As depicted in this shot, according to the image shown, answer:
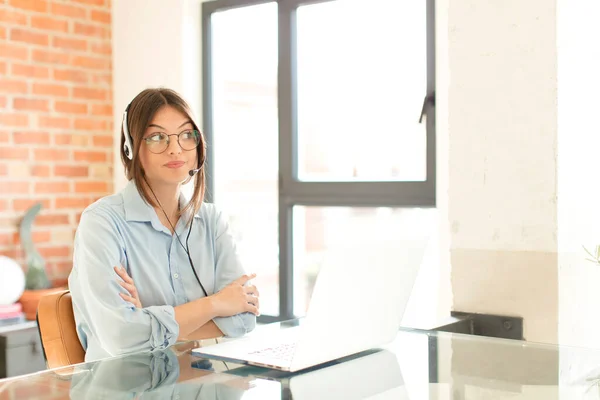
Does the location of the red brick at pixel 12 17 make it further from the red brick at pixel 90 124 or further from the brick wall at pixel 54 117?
the red brick at pixel 90 124

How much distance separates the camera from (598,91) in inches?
95.9

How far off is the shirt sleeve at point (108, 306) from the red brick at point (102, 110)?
1939 mm

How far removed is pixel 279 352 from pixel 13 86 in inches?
99.9

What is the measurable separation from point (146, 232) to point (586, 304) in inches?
53.4

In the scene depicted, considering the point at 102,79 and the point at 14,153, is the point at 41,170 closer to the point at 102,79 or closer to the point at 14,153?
the point at 14,153

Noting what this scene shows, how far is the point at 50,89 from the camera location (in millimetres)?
3721

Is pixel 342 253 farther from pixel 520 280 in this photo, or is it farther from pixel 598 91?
pixel 598 91

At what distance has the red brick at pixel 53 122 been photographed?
3.68 metres

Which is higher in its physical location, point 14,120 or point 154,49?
point 154,49

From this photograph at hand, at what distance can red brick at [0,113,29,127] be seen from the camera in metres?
3.53

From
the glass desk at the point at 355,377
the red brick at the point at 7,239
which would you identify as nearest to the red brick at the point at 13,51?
the red brick at the point at 7,239

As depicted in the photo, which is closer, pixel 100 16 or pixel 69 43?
pixel 69 43

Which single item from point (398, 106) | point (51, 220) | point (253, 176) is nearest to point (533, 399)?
point (398, 106)

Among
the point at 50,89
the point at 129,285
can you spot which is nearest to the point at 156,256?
the point at 129,285
